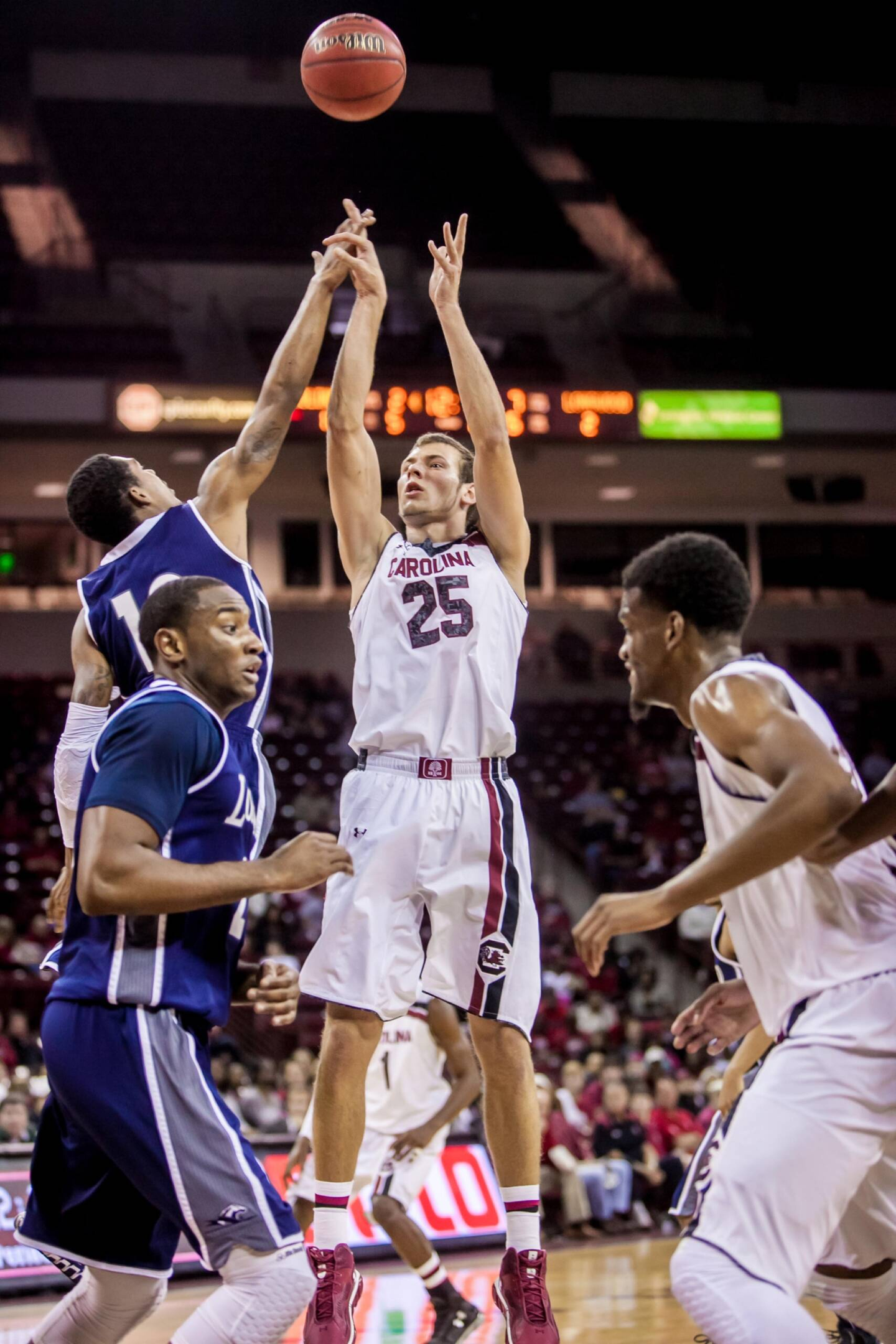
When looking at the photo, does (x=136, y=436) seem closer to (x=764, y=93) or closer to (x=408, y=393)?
(x=408, y=393)

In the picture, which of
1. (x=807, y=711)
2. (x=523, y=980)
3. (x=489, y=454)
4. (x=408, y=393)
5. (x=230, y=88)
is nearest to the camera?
(x=807, y=711)

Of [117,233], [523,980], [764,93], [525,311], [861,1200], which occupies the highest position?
[764,93]

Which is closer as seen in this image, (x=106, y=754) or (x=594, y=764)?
(x=106, y=754)

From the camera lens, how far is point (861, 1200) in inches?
125

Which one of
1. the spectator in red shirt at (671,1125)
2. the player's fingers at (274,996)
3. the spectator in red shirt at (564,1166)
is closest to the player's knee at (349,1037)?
the player's fingers at (274,996)

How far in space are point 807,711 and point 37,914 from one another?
12768mm

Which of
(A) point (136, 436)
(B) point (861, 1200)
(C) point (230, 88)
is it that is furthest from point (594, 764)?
(B) point (861, 1200)

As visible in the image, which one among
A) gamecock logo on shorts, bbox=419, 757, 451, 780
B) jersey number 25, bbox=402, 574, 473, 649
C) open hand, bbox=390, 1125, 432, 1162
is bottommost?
open hand, bbox=390, 1125, 432, 1162

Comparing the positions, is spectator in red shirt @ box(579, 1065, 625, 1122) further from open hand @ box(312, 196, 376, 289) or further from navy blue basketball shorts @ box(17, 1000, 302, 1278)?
navy blue basketball shorts @ box(17, 1000, 302, 1278)

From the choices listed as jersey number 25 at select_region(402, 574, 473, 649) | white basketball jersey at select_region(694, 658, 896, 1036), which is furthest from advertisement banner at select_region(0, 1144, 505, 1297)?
white basketball jersey at select_region(694, 658, 896, 1036)

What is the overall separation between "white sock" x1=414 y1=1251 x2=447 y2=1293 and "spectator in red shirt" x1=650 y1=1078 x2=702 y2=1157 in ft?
15.6

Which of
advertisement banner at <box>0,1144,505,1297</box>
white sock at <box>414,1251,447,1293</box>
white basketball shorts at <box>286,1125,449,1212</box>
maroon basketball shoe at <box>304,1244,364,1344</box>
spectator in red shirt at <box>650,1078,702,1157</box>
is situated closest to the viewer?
maroon basketball shoe at <box>304,1244,364,1344</box>

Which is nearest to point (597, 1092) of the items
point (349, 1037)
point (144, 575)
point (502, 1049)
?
point (502, 1049)

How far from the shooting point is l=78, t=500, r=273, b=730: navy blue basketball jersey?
15.3 ft
